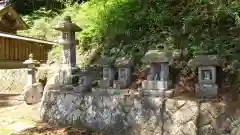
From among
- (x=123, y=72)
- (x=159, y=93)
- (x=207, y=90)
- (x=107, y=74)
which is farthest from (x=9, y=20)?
(x=207, y=90)

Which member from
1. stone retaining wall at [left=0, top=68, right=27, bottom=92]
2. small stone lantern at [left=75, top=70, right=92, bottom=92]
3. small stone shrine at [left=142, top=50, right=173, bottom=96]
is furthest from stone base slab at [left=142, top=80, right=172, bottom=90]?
stone retaining wall at [left=0, top=68, right=27, bottom=92]

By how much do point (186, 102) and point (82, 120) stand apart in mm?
3036

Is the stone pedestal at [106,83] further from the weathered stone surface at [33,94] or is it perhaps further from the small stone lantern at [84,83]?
the weathered stone surface at [33,94]

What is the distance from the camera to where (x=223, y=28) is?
7133 mm

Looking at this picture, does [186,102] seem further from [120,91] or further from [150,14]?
[150,14]

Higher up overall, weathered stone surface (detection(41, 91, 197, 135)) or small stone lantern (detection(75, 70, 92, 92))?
small stone lantern (detection(75, 70, 92, 92))

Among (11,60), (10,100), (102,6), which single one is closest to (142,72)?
(102,6)

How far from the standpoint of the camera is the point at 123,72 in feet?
24.7

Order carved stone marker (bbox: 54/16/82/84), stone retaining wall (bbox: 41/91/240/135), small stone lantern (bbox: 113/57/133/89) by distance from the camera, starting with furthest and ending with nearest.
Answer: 1. carved stone marker (bbox: 54/16/82/84)
2. small stone lantern (bbox: 113/57/133/89)
3. stone retaining wall (bbox: 41/91/240/135)

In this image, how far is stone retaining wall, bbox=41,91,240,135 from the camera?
5.63 metres

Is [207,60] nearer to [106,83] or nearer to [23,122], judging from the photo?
[106,83]

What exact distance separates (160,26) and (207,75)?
2.82 m

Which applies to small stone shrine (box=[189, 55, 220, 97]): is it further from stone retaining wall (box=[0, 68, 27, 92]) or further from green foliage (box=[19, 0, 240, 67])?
stone retaining wall (box=[0, 68, 27, 92])

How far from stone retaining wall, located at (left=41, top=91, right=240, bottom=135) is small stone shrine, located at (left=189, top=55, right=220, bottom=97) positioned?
1.09 feet
